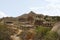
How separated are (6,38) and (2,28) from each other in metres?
4.46

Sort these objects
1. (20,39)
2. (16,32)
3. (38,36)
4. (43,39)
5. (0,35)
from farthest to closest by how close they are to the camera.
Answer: (16,32) → (20,39) → (0,35) → (38,36) → (43,39)

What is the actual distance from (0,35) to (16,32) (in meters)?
20.2

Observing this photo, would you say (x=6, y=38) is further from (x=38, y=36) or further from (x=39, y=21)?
(x=39, y=21)

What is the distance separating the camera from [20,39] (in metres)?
64.1

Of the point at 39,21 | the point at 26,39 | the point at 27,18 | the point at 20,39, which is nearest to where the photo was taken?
the point at 26,39

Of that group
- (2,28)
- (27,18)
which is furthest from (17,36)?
(27,18)

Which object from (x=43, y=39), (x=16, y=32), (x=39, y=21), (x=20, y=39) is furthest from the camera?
(x=39, y=21)

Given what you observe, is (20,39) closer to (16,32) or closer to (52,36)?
(16,32)

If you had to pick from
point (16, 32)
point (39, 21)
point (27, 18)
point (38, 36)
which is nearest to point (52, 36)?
point (38, 36)

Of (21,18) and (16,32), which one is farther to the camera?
(21,18)

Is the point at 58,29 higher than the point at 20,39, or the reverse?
the point at 58,29

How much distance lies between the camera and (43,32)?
160ft

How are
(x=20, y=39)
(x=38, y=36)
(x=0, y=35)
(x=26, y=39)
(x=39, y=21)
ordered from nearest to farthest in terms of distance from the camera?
(x=38, y=36) → (x=0, y=35) → (x=26, y=39) → (x=20, y=39) → (x=39, y=21)

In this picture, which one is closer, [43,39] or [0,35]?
[43,39]
